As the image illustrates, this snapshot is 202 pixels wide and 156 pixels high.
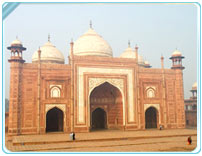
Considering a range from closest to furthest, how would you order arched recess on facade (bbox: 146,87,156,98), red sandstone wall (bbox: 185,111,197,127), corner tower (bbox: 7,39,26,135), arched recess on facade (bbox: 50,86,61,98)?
corner tower (bbox: 7,39,26,135) < arched recess on facade (bbox: 50,86,61,98) < arched recess on facade (bbox: 146,87,156,98) < red sandstone wall (bbox: 185,111,197,127)

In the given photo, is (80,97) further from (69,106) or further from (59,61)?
(59,61)

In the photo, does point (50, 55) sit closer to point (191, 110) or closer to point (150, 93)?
point (150, 93)

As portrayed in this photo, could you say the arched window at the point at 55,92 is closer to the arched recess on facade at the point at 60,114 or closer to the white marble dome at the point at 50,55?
the arched recess on facade at the point at 60,114

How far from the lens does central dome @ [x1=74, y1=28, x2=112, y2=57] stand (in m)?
19.3

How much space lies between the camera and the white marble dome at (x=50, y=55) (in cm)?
2066

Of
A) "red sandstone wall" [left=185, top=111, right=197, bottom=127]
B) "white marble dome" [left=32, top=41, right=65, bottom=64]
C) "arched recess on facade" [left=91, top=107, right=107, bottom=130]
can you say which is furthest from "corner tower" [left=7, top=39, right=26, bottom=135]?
"red sandstone wall" [left=185, top=111, right=197, bottom=127]

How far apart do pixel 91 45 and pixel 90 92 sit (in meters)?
4.09

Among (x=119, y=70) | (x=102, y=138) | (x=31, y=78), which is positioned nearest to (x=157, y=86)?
(x=119, y=70)

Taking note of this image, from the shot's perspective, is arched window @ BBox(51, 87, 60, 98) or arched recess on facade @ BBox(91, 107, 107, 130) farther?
arched recess on facade @ BBox(91, 107, 107, 130)

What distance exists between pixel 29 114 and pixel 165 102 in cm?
955

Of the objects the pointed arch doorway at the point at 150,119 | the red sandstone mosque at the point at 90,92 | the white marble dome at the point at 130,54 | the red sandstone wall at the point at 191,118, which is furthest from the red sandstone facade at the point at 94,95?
the red sandstone wall at the point at 191,118

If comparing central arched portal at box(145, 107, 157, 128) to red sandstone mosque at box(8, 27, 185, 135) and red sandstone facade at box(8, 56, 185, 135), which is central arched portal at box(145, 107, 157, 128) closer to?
red sandstone mosque at box(8, 27, 185, 135)

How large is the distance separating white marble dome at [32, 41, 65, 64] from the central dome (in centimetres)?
195

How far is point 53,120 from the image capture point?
1766 centimetres
